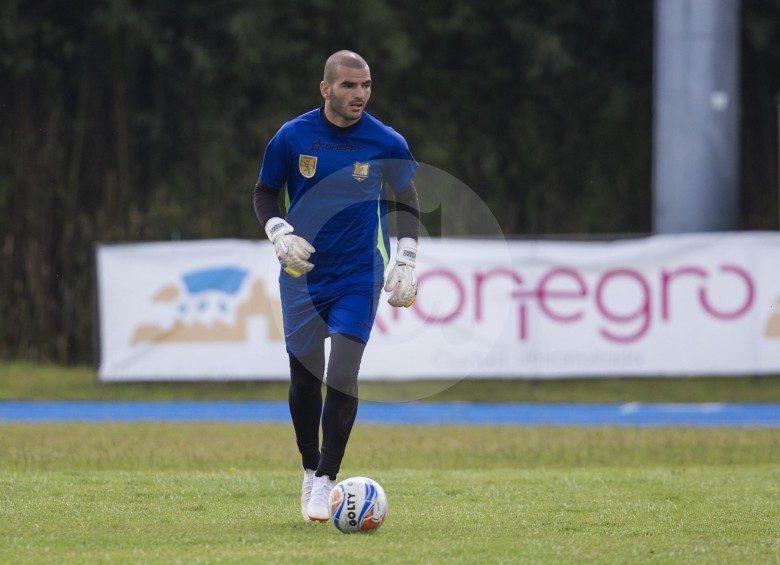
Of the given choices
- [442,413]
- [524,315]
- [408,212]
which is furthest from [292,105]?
[408,212]

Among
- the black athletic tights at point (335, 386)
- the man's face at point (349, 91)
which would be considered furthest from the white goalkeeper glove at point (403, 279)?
the man's face at point (349, 91)

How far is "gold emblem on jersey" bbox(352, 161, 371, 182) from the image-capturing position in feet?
23.2

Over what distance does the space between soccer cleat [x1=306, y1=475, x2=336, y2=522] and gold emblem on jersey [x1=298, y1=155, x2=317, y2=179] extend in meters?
1.59

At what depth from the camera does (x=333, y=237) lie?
7.07m

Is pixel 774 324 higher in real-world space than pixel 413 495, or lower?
lower

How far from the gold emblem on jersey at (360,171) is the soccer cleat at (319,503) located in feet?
5.19

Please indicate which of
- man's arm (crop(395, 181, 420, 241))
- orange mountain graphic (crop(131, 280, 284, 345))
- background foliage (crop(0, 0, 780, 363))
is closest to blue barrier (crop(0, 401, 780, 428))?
orange mountain graphic (crop(131, 280, 284, 345))

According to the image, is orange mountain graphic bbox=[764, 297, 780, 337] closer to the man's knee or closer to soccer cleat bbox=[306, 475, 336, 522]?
the man's knee

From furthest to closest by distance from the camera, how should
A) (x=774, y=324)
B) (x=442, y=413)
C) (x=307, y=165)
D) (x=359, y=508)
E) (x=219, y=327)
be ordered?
(x=219, y=327)
(x=774, y=324)
(x=442, y=413)
(x=307, y=165)
(x=359, y=508)

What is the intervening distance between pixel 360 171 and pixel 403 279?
617mm

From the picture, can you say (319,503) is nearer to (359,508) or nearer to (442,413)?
(359,508)

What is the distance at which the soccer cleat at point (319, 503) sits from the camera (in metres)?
6.86

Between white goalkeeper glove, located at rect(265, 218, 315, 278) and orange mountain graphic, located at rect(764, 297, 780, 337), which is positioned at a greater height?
white goalkeeper glove, located at rect(265, 218, 315, 278)

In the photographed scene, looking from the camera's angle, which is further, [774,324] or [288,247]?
[774,324]
